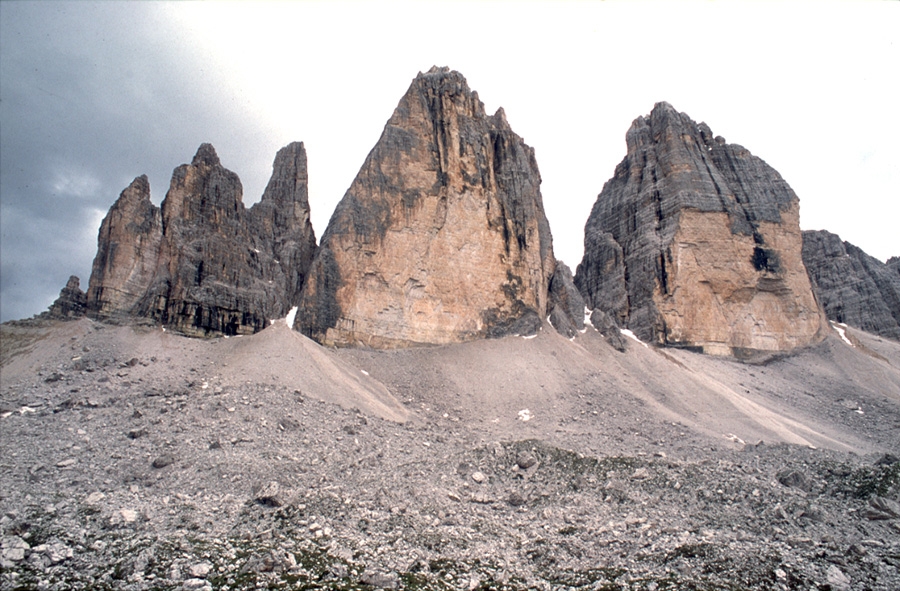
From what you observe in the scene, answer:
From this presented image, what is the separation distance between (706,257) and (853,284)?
34582 millimetres

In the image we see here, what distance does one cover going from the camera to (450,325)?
40.0 metres

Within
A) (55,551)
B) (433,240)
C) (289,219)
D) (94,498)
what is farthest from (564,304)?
(55,551)

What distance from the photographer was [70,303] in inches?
1298

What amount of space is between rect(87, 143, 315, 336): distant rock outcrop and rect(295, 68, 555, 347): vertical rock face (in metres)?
5.02

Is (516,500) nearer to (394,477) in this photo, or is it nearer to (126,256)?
(394,477)

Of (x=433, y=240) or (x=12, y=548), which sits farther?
(x=433, y=240)

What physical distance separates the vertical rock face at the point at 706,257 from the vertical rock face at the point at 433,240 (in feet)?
35.6

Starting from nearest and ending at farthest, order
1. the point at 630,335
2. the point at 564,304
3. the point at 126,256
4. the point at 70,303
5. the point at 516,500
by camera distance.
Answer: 1. the point at 516,500
2. the point at 70,303
3. the point at 126,256
4. the point at 564,304
5. the point at 630,335

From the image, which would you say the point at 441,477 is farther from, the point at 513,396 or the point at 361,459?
the point at 513,396

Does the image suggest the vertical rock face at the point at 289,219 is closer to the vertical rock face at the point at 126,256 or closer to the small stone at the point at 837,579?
the vertical rock face at the point at 126,256

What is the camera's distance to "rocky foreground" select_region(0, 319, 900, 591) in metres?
11.2

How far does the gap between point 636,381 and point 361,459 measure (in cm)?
2397

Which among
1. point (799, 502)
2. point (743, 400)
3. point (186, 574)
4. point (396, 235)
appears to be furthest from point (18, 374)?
point (743, 400)

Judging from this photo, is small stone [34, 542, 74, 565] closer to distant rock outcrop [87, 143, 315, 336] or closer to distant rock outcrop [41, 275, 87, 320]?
distant rock outcrop [87, 143, 315, 336]
